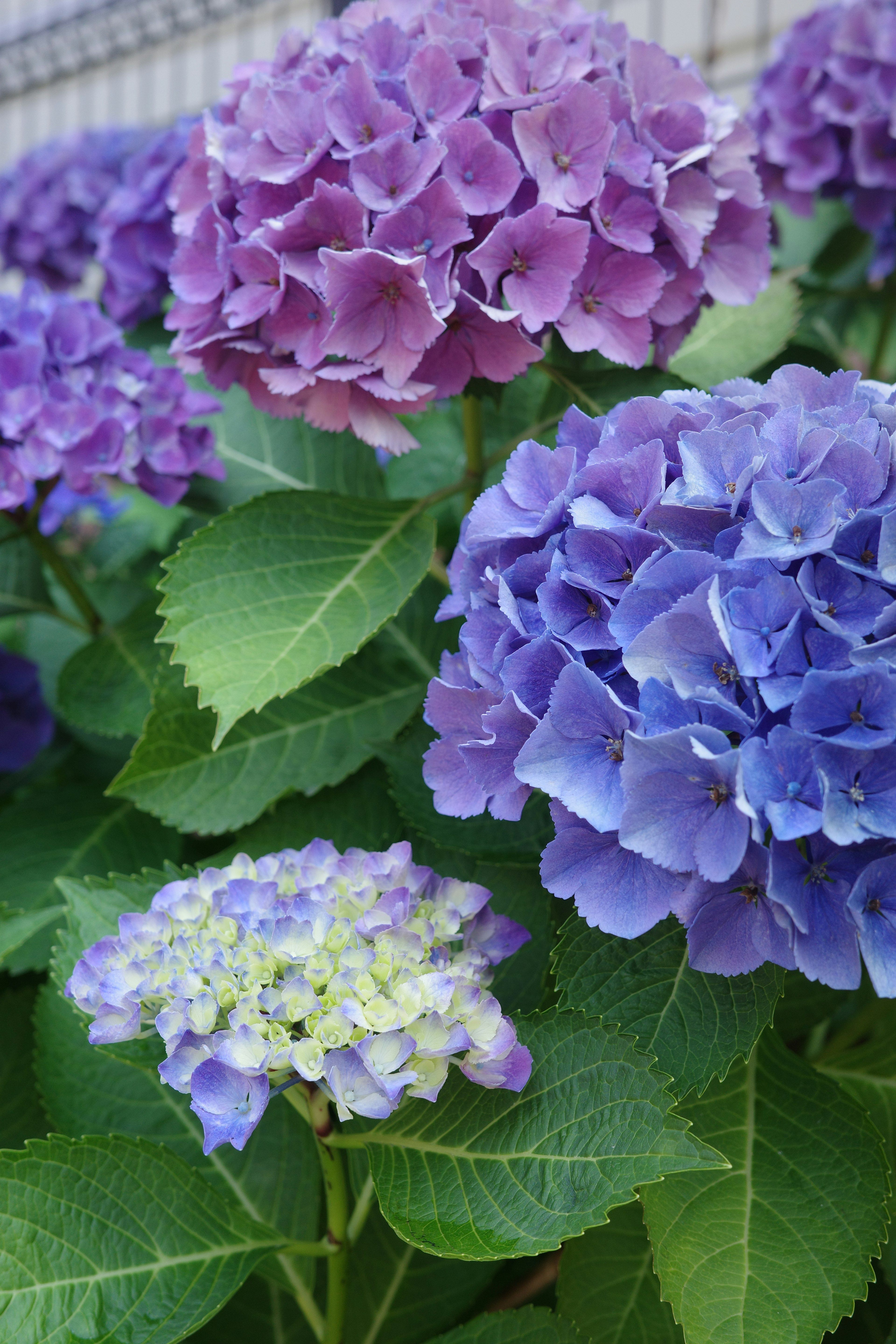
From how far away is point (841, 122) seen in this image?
1271mm

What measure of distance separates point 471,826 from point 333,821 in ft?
0.52

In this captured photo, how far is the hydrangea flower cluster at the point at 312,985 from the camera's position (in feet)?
1.72

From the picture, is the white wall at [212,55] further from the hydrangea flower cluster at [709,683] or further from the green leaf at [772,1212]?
the green leaf at [772,1212]

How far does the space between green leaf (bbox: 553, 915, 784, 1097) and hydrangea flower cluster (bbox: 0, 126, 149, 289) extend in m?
1.60

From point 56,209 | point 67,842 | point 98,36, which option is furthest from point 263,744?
point 98,36

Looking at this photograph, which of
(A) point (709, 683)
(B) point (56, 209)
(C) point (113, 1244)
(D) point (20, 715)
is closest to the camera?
(A) point (709, 683)

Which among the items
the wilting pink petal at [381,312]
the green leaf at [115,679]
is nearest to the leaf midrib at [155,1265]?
the green leaf at [115,679]

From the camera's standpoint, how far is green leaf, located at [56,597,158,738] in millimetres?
1016

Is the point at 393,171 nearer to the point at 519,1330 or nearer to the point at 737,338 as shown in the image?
the point at 737,338

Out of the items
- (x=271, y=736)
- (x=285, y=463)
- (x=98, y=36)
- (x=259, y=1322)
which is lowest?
(x=259, y=1322)

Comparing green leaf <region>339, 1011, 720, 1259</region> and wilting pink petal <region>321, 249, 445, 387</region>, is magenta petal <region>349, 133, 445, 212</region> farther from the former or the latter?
green leaf <region>339, 1011, 720, 1259</region>

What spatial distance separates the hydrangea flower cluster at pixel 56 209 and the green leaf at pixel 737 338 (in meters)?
1.16

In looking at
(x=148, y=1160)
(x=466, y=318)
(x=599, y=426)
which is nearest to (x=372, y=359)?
(x=466, y=318)

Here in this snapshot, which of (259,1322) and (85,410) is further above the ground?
(85,410)
